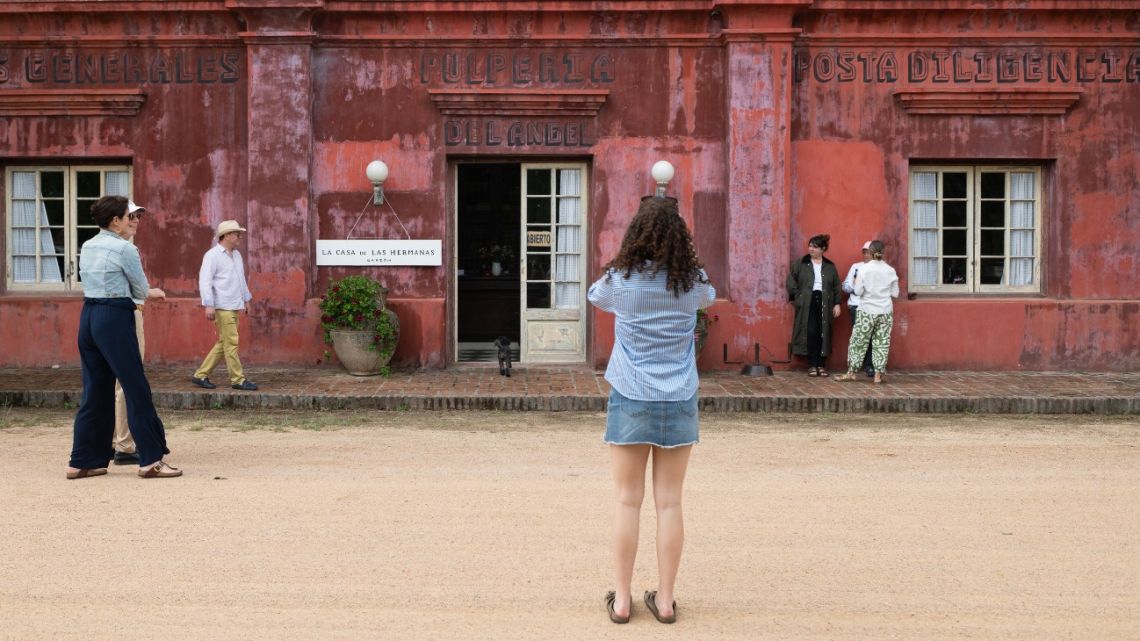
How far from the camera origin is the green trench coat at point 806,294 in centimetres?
1377

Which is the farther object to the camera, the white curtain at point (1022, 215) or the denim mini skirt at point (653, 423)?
the white curtain at point (1022, 215)

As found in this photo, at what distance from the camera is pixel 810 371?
1391cm

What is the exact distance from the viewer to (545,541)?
6.15 meters

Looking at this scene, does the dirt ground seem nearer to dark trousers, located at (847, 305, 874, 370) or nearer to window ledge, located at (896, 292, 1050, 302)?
dark trousers, located at (847, 305, 874, 370)

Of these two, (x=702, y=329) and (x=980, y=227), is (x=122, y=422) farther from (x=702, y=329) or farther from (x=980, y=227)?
(x=980, y=227)

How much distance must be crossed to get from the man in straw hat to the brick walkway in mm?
272

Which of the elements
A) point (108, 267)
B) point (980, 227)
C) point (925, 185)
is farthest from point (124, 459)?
point (980, 227)

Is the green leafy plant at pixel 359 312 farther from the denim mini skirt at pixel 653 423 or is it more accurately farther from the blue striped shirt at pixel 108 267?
the denim mini skirt at pixel 653 423

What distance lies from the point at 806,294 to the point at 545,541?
8252 mm

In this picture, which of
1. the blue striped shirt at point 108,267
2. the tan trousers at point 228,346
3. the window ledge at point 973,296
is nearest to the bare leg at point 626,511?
the blue striped shirt at point 108,267

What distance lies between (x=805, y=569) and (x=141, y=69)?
11.5 metres

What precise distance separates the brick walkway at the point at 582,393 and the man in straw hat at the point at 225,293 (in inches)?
10.7

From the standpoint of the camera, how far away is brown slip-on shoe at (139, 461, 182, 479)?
7.86 meters

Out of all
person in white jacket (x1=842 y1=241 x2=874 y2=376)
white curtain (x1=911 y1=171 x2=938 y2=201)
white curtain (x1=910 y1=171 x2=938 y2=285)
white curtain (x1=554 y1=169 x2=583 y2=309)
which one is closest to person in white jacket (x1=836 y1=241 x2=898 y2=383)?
person in white jacket (x1=842 y1=241 x2=874 y2=376)
